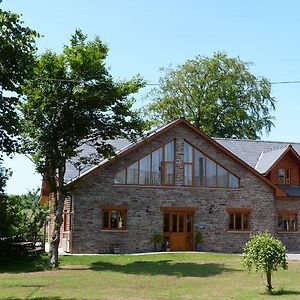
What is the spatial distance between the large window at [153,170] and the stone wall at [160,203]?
308mm

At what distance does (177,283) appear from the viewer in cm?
1884

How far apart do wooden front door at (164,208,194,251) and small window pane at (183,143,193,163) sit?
9.83 ft

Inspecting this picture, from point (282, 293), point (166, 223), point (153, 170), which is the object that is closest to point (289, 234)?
point (166, 223)

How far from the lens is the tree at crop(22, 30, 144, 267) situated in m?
25.2

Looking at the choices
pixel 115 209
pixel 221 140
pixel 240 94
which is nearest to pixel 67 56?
pixel 115 209

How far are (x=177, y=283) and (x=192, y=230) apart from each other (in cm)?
1491

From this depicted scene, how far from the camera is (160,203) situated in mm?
33094

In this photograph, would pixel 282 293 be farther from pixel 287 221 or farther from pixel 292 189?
pixel 292 189

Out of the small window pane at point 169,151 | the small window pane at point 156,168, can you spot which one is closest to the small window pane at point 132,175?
the small window pane at point 156,168

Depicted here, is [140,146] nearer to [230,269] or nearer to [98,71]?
[98,71]

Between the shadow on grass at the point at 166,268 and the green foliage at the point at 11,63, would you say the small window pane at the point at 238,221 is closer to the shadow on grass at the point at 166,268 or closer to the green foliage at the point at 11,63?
the shadow on grass at the point at 166,268

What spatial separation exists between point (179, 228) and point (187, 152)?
457 centimetres

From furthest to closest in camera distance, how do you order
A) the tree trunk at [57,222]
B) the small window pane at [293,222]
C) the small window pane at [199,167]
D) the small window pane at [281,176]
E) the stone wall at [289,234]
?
the small window pane at [281,176]
the small window pane at [293,222]
the stone wall at [289,234]
the small window pane at [199,167]
the tree trunk at [57,222]

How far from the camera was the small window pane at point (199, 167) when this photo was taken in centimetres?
3394
